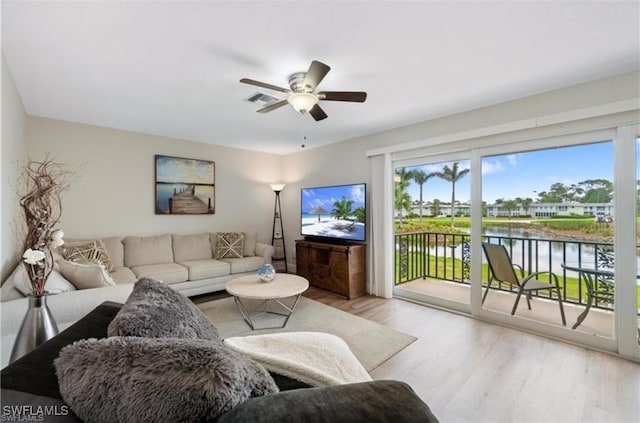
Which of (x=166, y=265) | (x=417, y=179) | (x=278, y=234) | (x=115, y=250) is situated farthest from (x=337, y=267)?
(x=115, y=250)

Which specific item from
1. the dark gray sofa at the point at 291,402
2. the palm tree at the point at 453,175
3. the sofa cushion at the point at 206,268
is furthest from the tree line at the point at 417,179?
the dark gray sofa at the point at 291,402

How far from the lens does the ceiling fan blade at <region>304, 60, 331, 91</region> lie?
5.76 feet

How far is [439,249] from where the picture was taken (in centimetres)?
377

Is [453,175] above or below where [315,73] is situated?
below

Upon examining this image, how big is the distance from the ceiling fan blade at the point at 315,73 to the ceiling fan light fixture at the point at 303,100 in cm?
7

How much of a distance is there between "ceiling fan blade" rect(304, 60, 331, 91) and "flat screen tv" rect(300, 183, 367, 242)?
82.5 inches

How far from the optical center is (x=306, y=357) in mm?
1266

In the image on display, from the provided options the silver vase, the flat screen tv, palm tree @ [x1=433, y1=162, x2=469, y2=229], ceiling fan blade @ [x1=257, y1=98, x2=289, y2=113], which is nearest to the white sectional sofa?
the silver vase

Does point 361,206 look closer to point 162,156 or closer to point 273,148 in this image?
point 273,148

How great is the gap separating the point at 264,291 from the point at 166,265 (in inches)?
69.7

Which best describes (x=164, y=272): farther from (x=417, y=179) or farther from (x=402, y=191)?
(x=417, y=179)

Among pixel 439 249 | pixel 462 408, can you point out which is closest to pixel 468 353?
pixel 462 408

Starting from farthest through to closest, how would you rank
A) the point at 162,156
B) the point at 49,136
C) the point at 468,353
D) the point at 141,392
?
the point at 162,156 < the point at 49,136 < the point at 468,353 < the point at 141,392

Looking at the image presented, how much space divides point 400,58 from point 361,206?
2179 millimetres
